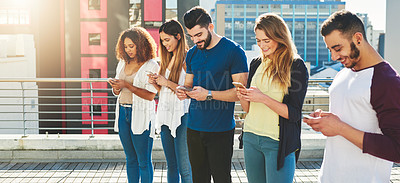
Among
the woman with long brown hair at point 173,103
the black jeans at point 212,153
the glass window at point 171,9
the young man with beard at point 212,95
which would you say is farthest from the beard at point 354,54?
the glass window at point 171,9

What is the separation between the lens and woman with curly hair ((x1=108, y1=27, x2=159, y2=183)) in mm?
2582

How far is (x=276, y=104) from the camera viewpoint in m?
1.72

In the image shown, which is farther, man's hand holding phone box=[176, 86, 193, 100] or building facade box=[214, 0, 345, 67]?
building facade box=[214, 0, 345, 67]

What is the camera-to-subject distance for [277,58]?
178 cm

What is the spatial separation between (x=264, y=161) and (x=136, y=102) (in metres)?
1.16

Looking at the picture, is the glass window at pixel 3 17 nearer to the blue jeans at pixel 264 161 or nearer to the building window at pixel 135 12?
the building window at pixel 135 12

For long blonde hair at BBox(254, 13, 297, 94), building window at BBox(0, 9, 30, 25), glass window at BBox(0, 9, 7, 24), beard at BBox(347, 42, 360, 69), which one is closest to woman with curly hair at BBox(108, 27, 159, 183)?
Result: long blonde hair at BBox(254, 13, 297, 94)

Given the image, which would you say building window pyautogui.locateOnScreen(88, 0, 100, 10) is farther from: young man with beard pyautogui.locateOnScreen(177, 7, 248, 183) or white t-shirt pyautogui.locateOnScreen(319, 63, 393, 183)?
white t-shirt pyautogui.locateOnScreen(319, 63, 393, 183)

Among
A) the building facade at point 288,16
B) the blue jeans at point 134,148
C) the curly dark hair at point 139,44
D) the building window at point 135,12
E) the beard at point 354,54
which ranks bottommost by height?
the blue jeans at point 134,148

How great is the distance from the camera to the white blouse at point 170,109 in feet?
Answer: 8.12

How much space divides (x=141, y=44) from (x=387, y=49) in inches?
178

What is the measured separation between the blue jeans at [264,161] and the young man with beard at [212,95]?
274mm

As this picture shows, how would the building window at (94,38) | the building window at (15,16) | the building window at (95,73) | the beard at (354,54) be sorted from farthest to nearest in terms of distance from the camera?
the building window at (15,16)
the building window at (95,73)
the building window at (94,38)
the beard at (354,54)

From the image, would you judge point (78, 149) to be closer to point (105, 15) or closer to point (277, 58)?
point (277, 58)
